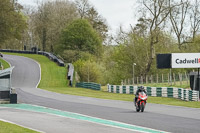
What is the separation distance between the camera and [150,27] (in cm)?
6050

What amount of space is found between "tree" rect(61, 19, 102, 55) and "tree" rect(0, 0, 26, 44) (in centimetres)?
2147

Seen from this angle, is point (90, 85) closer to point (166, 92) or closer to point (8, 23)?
point (8, 23)

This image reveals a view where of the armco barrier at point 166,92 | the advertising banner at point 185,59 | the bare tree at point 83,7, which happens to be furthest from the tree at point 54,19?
the advertising banner at point 185,59

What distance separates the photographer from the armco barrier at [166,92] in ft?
103

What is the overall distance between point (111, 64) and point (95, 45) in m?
6.00

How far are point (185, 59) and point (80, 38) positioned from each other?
178 feet

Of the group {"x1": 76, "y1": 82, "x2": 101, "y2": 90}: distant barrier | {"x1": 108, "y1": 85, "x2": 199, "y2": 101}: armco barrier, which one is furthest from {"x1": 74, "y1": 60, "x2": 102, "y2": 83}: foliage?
{"x1": 108, "y1": 85, "x2": 199, "y2": 101}: armco barrier

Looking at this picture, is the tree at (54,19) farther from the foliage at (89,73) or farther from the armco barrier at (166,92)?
the armco barrier at (166,92)

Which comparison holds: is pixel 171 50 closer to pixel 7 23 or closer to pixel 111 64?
pixel 111 64

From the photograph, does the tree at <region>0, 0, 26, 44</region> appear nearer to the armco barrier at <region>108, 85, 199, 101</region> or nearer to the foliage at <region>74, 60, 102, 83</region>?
the foliage at <region>74, 60, 102, 83</region>

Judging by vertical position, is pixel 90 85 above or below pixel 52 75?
below

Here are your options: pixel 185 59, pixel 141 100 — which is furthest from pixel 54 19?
pixel 141 100

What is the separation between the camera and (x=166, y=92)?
3828 cm

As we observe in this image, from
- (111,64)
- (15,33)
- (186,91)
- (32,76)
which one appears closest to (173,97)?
(186,91)
